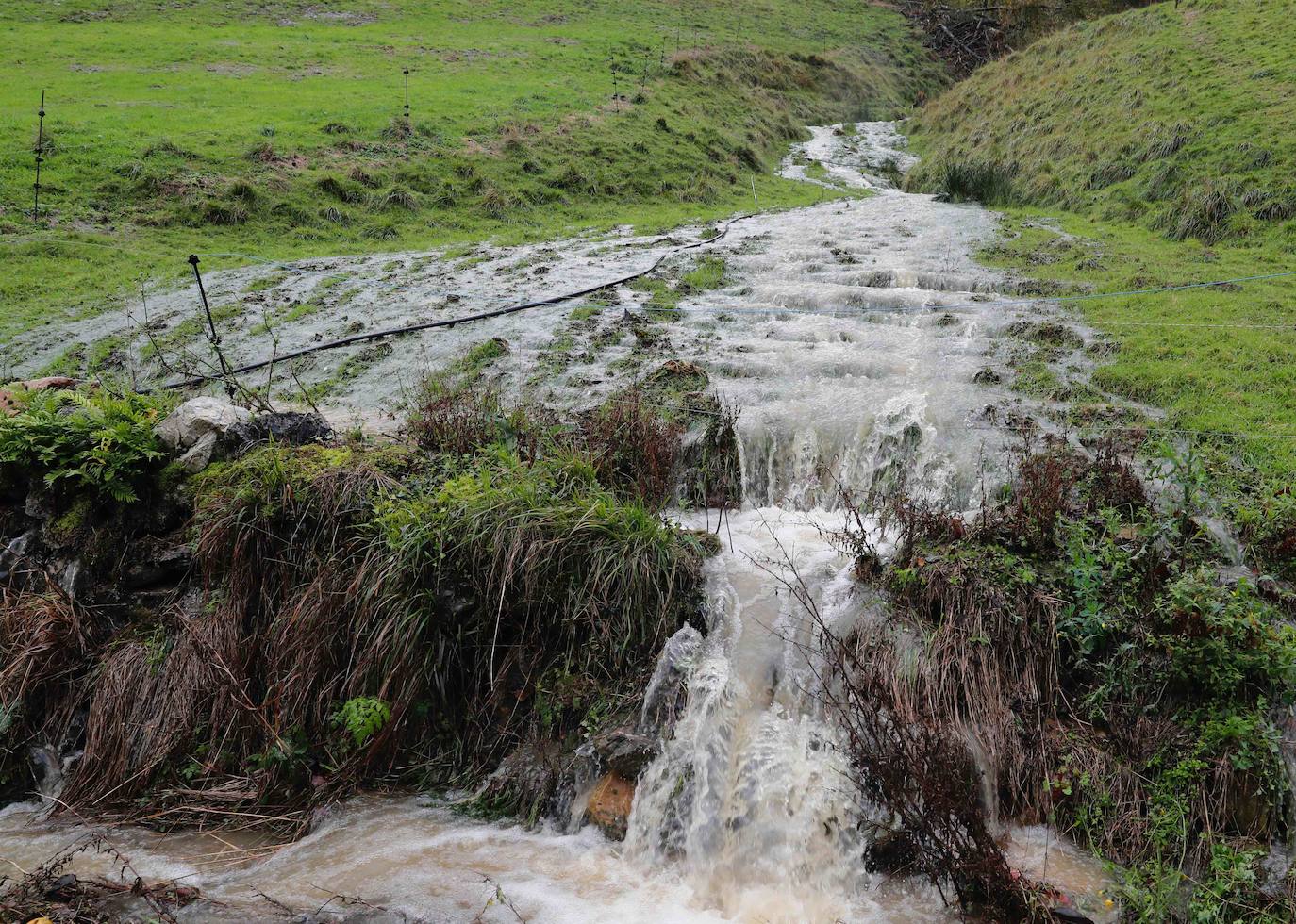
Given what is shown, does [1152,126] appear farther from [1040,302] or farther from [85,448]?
[85,448]

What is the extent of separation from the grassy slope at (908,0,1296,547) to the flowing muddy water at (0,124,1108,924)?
5.05 feet

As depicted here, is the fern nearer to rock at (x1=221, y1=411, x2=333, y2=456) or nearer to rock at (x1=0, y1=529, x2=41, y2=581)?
rock at (x1=221, y1=411, x2=333, y2=456)

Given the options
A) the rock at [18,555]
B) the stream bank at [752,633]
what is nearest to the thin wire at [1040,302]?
the stream bank at [752,633]

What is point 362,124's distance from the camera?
75.6 feet

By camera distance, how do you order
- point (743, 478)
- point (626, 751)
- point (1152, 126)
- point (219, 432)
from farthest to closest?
point (1152, 126)
point (743, 478)
point (219, 432)
point (626, 751)

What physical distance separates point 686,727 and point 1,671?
5.31 metres

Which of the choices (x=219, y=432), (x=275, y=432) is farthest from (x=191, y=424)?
(x=275, y=432)

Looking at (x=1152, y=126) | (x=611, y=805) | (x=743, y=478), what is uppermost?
(x=1152, y=126)

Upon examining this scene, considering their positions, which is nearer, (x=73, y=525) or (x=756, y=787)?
(x=756, y=787)

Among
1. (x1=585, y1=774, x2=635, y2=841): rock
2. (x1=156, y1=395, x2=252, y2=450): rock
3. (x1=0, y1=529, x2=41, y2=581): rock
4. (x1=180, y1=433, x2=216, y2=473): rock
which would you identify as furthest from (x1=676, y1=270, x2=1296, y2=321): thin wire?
(x1=0, y1=529, x2=41, y2=581): rock

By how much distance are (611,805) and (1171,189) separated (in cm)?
1755

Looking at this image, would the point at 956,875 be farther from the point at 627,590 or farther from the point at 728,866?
the point at 627,590

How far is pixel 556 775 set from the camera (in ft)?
17.1

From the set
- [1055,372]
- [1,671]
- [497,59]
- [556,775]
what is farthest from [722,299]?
[497,59]
